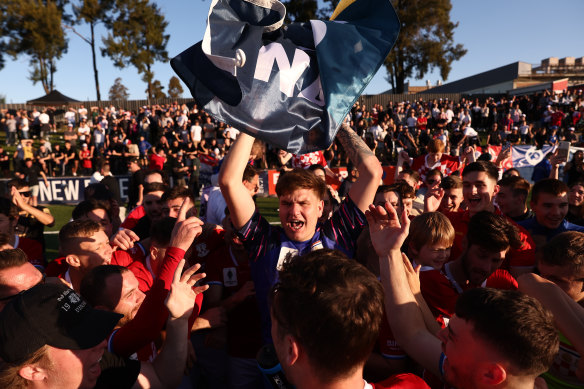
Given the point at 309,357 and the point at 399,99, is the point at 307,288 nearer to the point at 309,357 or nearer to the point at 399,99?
the point at 309,357

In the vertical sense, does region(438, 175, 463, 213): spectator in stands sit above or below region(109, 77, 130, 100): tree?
below

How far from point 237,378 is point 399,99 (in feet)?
113

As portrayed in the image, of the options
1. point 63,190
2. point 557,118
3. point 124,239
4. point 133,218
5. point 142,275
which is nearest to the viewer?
point 142,275

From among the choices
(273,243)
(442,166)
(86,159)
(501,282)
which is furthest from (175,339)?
(86,159)

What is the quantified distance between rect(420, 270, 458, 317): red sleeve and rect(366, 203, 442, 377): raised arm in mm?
371

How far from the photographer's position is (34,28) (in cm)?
4091

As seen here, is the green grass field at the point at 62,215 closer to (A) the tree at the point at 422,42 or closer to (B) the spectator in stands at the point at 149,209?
(B) the spectator in stands at the point at 149,209

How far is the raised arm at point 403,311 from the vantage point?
6.86 ft

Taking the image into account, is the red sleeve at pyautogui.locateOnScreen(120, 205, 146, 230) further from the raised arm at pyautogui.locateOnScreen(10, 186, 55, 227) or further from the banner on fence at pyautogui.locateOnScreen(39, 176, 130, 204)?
the banner on fence at pyautogui.locateOnScreen(39, 176, 130, 204)

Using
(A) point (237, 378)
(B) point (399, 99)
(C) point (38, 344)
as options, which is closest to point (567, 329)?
(A) point (237, 378)

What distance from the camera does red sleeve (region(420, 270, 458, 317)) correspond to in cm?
256

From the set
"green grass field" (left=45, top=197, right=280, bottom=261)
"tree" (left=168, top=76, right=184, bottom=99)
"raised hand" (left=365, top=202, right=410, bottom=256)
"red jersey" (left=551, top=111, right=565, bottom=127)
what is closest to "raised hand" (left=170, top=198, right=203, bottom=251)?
"raised hand" (left=365, top=202, right=410, bottom=256)

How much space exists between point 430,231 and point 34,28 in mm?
49447

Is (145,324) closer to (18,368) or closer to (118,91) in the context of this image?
(18,368)
